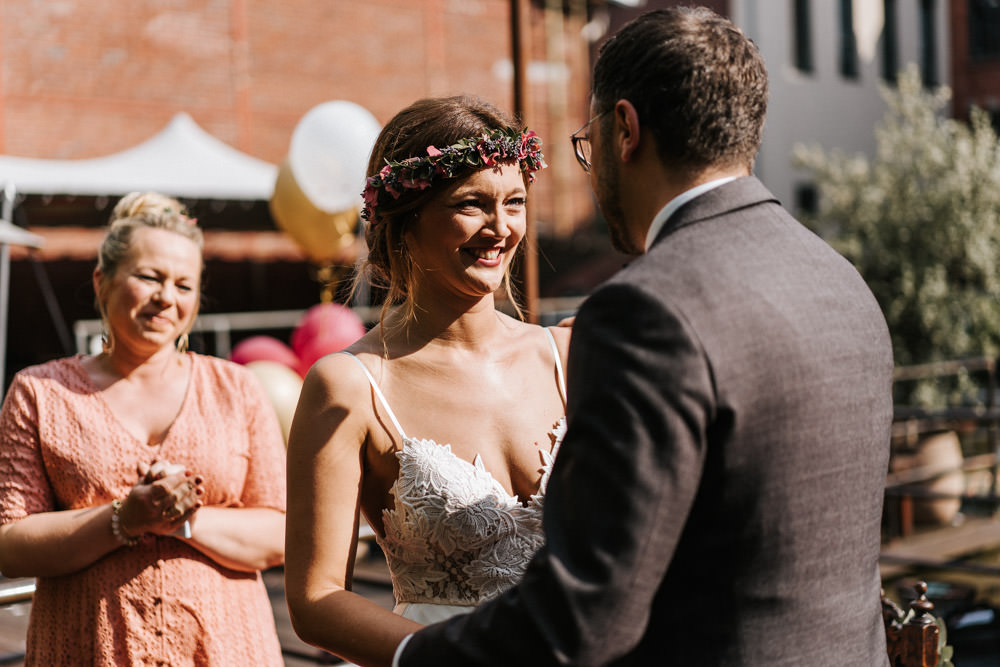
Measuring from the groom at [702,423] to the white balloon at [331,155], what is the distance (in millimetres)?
7940

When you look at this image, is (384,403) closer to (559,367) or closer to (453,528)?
(453,528)

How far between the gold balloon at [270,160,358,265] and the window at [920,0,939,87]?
20257mm

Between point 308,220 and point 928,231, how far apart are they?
7.93 metres

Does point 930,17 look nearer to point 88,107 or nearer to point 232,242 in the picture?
point 232,242

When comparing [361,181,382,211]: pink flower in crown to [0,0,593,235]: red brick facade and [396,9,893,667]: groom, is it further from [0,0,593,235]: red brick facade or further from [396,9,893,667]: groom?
[0,0,593,235]: red brick facade

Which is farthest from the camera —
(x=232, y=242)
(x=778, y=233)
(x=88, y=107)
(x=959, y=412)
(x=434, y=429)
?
(x=232, y=242)

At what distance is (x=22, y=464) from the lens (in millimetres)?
2719

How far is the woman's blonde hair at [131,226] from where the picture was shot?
2.96 m

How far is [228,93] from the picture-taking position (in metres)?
17.9

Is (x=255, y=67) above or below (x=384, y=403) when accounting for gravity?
below

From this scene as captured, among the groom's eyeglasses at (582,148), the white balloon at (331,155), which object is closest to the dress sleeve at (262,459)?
the groom's eyeglasses at (582,148)

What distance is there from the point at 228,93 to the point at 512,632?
58.0 feet

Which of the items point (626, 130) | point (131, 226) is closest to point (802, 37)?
point (131, 226)

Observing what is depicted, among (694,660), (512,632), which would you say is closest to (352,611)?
(512,632)
